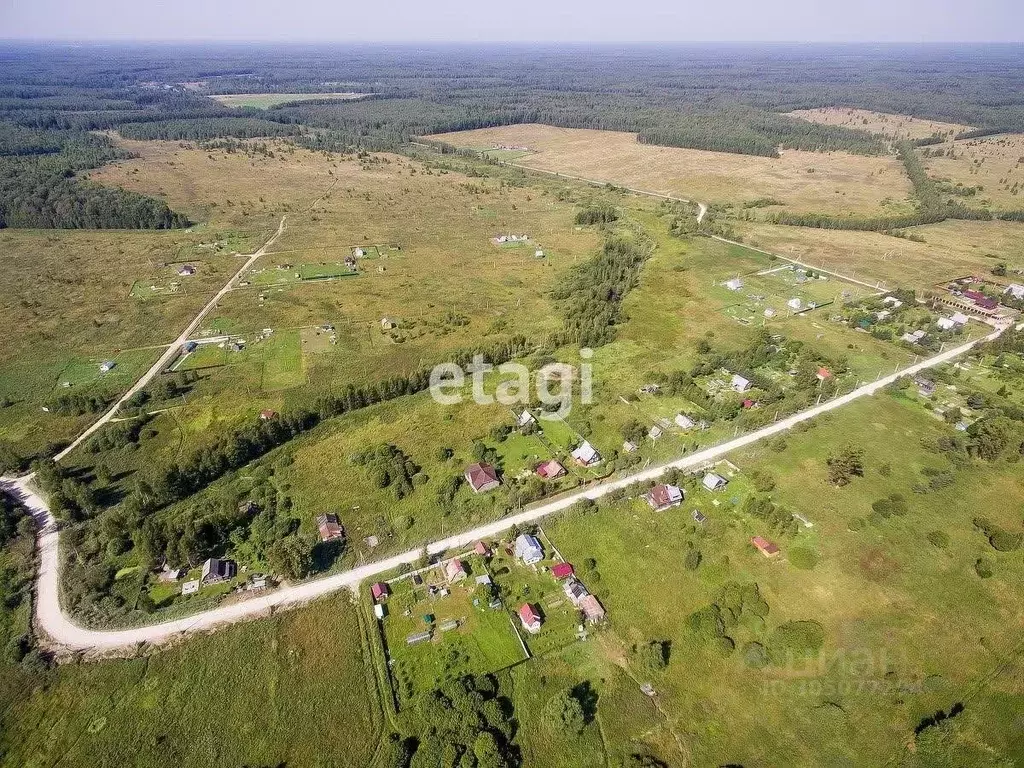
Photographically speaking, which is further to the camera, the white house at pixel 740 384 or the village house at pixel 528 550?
the white house at pixel 740 384

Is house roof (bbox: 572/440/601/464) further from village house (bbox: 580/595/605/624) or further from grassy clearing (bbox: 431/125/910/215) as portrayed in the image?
grassy clearing (bbox: 431/125/910/215)

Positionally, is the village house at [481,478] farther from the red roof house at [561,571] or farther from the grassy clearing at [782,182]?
the grassy clearing at [782,182]

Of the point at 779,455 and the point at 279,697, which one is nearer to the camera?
the point at 279,697

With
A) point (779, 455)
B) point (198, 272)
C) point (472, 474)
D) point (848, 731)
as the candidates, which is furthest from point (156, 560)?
point (198, 272)

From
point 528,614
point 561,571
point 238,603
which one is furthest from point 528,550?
point 238,603

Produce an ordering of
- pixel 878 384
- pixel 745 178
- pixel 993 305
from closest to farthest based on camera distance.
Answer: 1. pixel 878 384
2. pixel 993 305
3. pixel 745 178

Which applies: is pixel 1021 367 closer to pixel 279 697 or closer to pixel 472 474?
pixel 472 474

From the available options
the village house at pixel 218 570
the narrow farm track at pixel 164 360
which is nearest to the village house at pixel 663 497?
the village house at pixel 218 570
